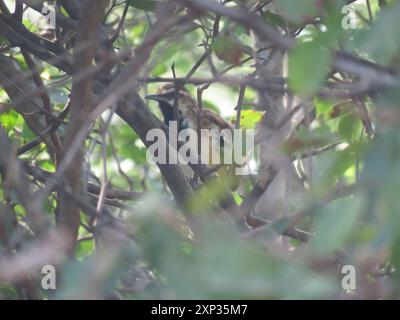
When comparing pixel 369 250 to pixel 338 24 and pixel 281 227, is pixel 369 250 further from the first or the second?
pixel 338 24

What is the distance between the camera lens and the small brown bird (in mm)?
6020

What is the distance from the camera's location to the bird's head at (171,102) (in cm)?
688

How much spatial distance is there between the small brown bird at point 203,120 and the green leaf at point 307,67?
3375 mm

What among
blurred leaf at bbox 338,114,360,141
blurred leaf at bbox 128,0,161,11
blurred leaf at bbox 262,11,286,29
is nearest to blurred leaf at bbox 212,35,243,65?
blurred leaf at bbox 262,11,286,29

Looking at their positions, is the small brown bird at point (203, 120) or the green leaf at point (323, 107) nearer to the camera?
the green leaf at point (323, 107)

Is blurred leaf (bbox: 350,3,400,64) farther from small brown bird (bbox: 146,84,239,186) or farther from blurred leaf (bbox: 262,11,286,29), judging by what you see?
small brown bird (bbox: 146,84,239,186)

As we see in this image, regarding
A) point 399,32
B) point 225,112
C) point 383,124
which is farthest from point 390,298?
point 225,112

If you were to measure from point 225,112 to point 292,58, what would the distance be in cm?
561

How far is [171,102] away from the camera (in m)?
7.24

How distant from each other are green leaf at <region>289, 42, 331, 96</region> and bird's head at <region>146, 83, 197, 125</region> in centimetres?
468

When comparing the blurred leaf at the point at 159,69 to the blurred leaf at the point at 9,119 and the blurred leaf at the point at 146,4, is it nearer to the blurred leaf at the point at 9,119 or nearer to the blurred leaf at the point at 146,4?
the blurred leaf at the point at 9,119

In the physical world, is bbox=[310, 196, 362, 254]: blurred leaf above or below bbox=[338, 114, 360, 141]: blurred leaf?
below

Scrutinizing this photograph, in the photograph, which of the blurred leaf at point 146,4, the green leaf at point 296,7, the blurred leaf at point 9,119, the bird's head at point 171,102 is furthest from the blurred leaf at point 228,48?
the bird's head at point 171,102
